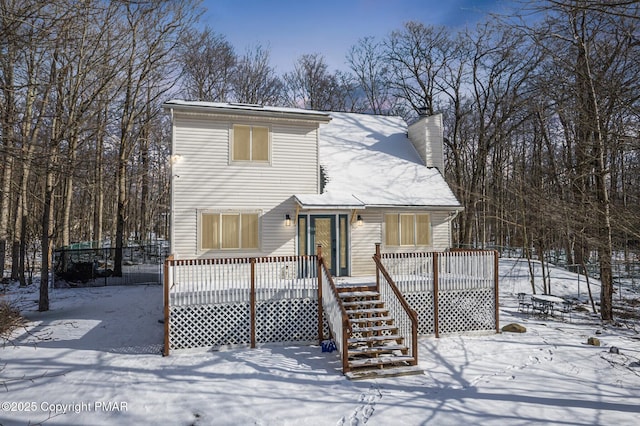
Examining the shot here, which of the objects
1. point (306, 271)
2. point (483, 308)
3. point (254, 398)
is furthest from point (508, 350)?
point (254, 398)

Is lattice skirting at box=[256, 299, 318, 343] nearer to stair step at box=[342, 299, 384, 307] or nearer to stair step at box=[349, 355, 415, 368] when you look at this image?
stair step at box=[342, 299, 384, 307]

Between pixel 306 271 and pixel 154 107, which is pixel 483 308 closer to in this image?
pixel 306 271

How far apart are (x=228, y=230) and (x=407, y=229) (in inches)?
239

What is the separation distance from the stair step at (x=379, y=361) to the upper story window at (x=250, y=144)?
664 centimetres

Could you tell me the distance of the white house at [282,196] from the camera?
11.3 m

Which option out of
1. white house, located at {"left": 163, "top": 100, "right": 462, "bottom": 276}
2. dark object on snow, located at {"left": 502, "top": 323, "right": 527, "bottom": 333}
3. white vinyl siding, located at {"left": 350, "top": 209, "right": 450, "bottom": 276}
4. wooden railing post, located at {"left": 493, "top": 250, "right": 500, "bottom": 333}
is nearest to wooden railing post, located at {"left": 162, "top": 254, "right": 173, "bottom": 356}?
white house, located at {"left": 163, "top": 100, "right": 462, "bottom": 276}

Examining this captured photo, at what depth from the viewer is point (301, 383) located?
Answer: 23.4ft

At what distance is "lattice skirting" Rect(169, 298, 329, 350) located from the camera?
28.9 feet

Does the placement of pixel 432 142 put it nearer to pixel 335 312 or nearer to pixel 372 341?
pixel 335 312

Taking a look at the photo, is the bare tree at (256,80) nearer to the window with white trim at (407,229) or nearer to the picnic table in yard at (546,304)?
the window with white trim at (407,229)

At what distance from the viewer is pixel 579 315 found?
1312 cm

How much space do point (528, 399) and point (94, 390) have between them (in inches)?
291

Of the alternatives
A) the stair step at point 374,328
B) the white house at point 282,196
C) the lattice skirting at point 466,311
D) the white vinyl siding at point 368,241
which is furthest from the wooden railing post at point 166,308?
the lattice skirting at point 466,311

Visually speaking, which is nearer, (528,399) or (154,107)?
(528,399)
